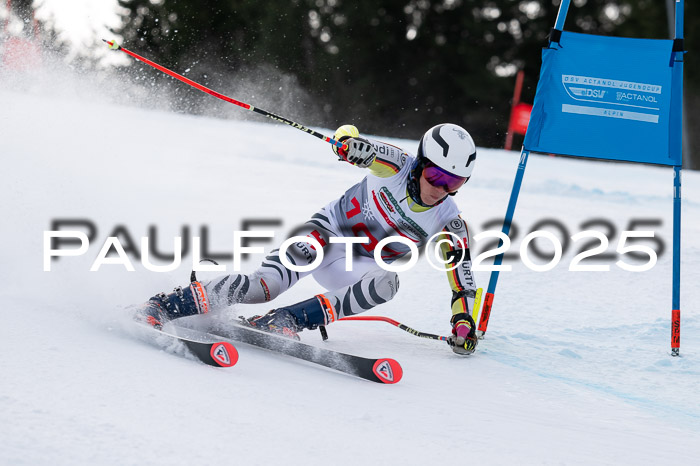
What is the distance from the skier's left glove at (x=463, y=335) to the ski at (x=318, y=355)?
2.17ft

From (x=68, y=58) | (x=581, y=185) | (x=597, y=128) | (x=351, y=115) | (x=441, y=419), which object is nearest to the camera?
(x=441, y=419)

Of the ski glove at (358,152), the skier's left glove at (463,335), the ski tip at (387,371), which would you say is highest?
the ski glove at (358,152)

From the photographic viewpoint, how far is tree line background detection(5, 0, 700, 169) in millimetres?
23188

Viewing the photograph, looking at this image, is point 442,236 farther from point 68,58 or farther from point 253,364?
point 68,58

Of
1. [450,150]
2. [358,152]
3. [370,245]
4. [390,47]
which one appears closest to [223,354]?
[358,152]

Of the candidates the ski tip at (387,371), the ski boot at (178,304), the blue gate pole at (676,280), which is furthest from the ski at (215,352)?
the blue gate pole at (676,280)

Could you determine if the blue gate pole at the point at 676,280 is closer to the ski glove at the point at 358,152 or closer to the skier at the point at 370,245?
the skier at the point at 370,245

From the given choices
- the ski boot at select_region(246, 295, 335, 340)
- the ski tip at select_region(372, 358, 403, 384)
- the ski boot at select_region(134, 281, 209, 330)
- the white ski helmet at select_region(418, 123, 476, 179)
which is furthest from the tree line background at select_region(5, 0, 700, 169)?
the ski tip at select_region(372, 358, 403, 384)

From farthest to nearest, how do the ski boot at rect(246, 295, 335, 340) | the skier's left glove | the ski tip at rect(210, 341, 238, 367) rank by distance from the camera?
the skier's left glove, the ski boot at rect(246, 295, 335, 340), the ski tip at rect(210, 341, 238, 367)

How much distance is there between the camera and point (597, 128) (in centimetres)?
417

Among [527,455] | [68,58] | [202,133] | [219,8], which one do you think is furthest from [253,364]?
[219,8]

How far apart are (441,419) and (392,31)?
22461 millimetres

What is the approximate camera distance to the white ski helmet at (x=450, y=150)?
3562mm

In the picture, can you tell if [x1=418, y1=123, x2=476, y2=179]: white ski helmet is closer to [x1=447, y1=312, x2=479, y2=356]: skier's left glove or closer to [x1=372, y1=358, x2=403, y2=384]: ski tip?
[x1=447, y1=312, x2=479, y2=356]: skier's left glove
